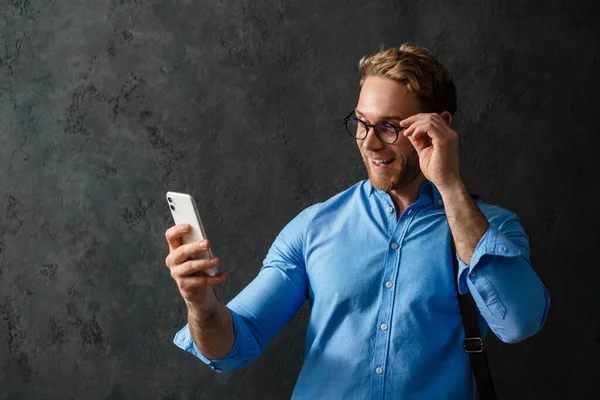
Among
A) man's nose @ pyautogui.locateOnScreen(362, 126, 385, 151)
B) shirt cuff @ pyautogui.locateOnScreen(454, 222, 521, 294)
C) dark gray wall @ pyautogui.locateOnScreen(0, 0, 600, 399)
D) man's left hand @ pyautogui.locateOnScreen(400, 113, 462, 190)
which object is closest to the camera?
shirt cuff @ pyautogui.locateOnScreen(454, 222, 521, 294)

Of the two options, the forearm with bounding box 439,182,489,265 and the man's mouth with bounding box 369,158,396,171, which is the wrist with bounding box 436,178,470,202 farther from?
the man's mouth with bounding box 369,158,396,171

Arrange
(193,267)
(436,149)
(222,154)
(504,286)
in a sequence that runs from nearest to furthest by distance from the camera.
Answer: (193,267) → (504,286) → (436,149) → (222,154)

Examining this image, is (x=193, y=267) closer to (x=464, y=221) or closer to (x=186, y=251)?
(x=186, y=251)

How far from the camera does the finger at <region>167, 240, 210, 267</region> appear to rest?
1329 mm

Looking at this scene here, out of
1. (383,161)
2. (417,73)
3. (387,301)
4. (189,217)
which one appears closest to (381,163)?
(383,161)

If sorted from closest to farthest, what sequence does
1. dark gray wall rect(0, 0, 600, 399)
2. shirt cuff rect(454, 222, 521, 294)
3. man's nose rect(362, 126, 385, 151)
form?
1. shirt cuff rect(454, 222, 521, 294)
2. man's nose rect(362, 126, 385, 151)
3. dark gray wall rect(0, 0, 600, 399)

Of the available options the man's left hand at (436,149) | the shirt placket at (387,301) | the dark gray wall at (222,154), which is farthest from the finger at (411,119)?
the dark gray wall at (222,154)

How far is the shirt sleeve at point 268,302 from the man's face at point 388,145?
0.24m

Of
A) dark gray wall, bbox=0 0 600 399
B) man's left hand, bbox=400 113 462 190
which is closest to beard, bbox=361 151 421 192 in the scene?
man's left hand, bbox=400 113 462 190

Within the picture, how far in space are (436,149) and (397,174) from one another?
187 millimetres

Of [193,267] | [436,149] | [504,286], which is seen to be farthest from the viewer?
[436,149]

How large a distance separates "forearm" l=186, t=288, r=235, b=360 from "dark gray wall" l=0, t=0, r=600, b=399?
2.89 ft

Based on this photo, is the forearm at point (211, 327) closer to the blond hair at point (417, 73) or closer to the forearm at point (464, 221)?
the forearm at point (464, 221)

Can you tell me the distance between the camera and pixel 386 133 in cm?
171
